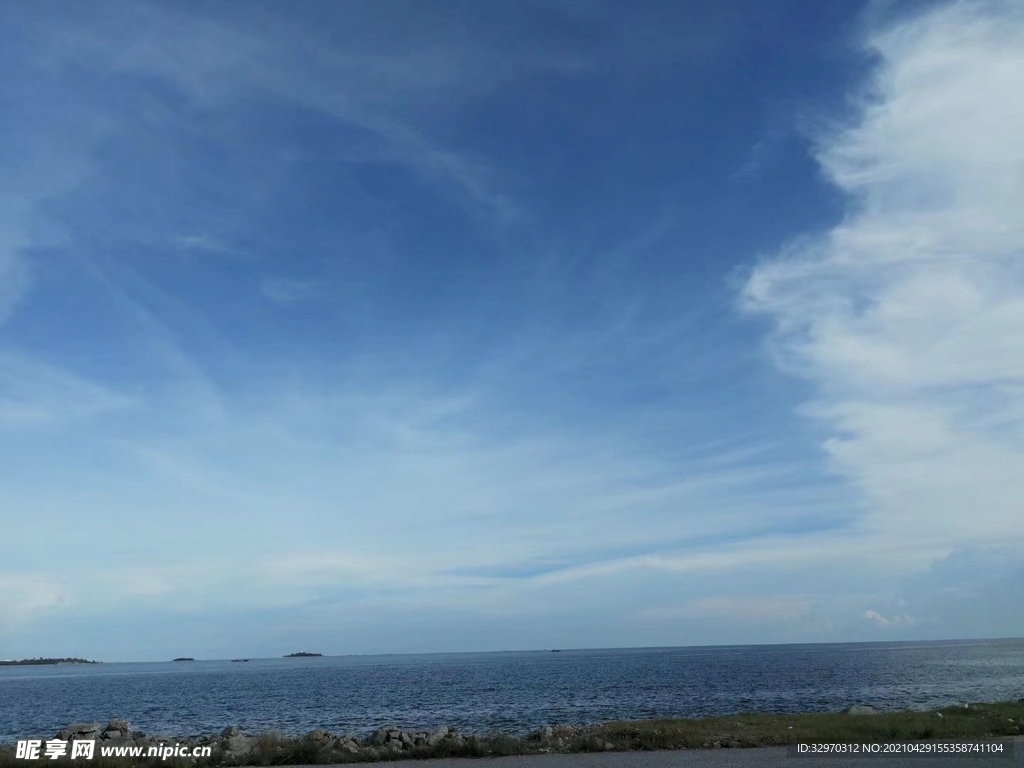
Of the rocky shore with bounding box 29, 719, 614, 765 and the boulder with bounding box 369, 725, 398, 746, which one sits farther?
the boulder with bounding box 369, 725, 398, 746

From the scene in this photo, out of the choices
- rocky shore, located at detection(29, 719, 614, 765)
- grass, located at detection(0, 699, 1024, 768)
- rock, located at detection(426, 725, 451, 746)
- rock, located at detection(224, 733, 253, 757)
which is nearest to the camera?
grass, located at detection(0, 699, 1024, 768)

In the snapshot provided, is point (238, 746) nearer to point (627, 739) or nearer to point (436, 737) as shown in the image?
point (436, 737)

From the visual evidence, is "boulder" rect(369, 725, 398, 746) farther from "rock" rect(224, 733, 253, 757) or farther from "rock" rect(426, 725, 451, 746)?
"rock" rect(224, 733, 253, 757)

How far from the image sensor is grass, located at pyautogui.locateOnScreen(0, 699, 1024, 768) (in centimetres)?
2522

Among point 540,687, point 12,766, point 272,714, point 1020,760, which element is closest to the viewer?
point 1020,760

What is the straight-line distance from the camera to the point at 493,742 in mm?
26906

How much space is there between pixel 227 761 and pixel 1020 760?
80.0ft

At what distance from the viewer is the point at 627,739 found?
90.8ft

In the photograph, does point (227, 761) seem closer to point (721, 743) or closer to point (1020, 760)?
point (721, 743)

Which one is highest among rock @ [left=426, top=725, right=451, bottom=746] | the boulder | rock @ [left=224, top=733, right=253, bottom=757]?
rock @ [left=224, top=733, right=253, bottom=757]

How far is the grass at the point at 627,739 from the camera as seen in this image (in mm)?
25219

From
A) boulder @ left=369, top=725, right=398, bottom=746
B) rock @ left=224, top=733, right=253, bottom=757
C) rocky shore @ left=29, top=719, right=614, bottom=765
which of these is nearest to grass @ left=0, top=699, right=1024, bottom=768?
rocky shore @ left=29, top=719, right=614, bottom=765

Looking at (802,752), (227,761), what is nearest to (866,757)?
(802,752)

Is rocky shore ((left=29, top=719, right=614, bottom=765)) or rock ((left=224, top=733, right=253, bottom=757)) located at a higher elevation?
rock ((left=224, top=733, right=253, bottom=757))
